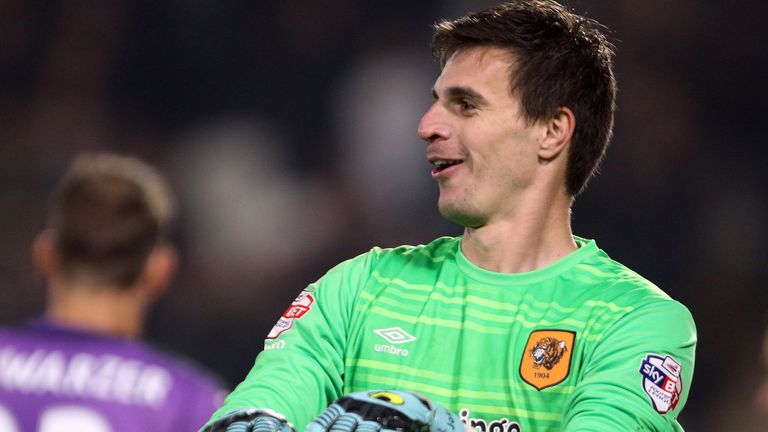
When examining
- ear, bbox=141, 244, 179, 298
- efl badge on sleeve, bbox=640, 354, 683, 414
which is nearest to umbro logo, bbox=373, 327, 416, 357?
efl badge on sleeve, bbox=640, 354, 683, 414

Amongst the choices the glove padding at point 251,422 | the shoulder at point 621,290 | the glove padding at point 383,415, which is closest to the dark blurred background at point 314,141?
the shoulder at point 621,290

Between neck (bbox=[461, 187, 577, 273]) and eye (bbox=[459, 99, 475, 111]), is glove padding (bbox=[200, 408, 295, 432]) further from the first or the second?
eye (bbox=[459, 99, 475, 111])

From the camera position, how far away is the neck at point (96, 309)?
3.40 m

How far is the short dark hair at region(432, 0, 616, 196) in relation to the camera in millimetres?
2887

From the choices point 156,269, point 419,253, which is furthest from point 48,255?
point 419,253

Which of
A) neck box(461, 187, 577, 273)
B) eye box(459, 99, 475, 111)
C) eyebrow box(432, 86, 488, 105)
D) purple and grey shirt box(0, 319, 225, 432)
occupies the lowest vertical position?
purple and grey shirt box(0, 319, 225, 432)

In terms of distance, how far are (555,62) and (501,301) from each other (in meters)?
0.64

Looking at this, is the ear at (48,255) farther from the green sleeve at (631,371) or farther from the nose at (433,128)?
the green sleeve at (631,371)

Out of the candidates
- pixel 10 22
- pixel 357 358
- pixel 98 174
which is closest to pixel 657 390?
pixel 357 358

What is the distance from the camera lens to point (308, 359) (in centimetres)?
264

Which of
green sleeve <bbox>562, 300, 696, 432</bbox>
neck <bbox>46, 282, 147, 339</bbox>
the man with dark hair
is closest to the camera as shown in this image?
green sleeve <bbox>562, 300, 696, 432</bbox>

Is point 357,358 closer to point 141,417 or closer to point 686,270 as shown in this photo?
point 141,417

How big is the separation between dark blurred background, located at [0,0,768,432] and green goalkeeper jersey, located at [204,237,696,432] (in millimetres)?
3655

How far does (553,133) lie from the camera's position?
292 centimetres
